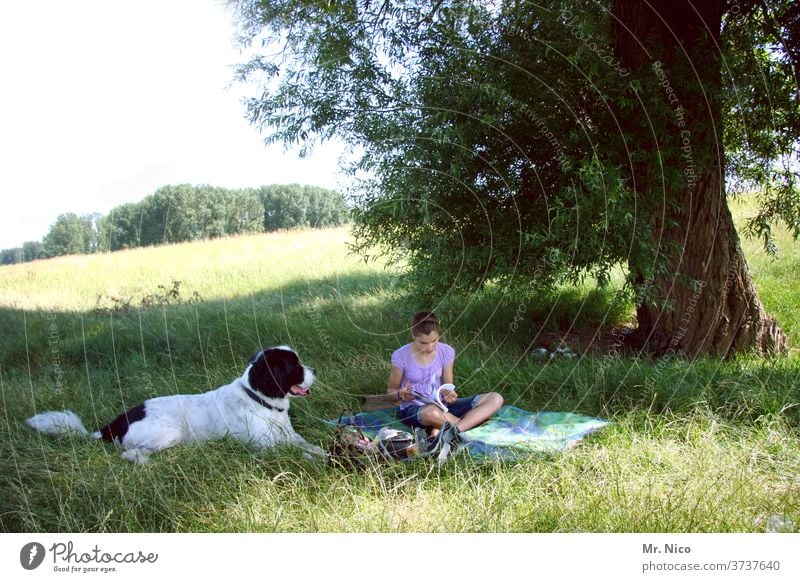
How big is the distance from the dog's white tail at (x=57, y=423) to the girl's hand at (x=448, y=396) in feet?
7.75

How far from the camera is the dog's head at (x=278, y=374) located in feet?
12.6

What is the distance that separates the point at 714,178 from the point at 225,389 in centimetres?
444

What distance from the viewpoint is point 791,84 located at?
5.04 m

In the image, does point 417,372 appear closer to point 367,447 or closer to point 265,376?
point 367,447

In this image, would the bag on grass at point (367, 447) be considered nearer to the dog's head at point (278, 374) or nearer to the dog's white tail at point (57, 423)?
the dog's head at point (278, 374)

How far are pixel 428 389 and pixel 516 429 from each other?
2.15ft

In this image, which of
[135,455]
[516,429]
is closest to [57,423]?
[135,455]

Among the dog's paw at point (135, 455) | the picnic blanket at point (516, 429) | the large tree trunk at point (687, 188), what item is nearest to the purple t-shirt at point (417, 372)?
the picnic blanket at point (516, 429)

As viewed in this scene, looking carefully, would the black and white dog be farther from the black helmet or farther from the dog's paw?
the black helmet

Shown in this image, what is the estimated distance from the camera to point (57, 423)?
153 inches

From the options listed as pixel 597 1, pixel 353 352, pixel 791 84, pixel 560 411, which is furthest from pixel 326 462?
pixel 791 84

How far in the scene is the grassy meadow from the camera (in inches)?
121

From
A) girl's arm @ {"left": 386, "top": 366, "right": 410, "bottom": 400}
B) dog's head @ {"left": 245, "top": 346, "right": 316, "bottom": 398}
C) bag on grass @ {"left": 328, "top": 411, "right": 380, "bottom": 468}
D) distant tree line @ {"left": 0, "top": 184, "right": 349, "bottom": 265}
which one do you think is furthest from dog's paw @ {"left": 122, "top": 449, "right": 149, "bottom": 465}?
girl's arm @ {"left": 386, "top": 366, "right": 410, "bottom": 400}

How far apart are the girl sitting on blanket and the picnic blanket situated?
10 centimetres
